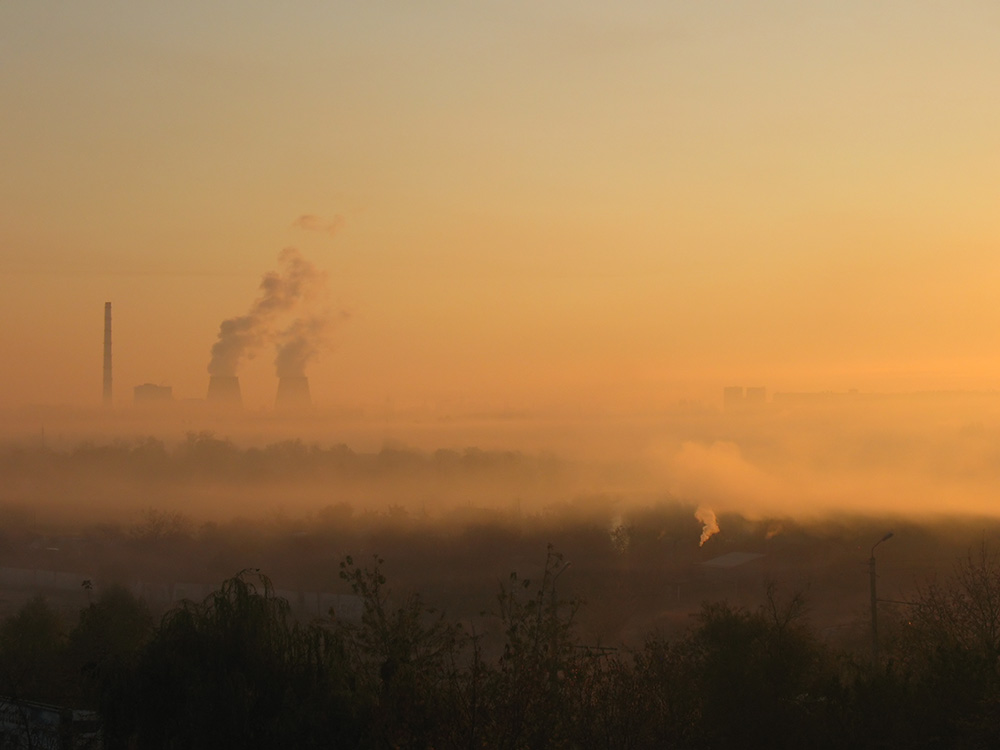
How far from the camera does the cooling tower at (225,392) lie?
3317 inches

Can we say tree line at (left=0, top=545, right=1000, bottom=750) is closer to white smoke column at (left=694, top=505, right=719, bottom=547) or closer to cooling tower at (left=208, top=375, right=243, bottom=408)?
white smoke column at (left=694, top=505, right=719, bottom=547)

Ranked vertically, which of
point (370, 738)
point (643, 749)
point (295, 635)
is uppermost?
point (295, 635)

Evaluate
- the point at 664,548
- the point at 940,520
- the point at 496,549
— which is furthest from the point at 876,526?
the point at 496,549

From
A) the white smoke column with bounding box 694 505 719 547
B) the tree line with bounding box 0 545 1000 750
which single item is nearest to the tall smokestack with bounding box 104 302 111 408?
the white smoke column with bounding box 694 505 719 547

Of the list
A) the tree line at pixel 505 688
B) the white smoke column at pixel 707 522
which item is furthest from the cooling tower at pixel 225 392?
the tree line at pixel 505 688

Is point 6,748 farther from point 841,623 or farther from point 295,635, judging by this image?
point 841,623

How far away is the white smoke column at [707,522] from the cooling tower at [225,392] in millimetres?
40889

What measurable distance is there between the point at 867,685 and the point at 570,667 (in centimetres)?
445

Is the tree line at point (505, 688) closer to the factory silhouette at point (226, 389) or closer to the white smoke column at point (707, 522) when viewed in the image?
the white smoke column at point (707, 522)

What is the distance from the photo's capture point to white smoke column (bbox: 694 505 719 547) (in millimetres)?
54994

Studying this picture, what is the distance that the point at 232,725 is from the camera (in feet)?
31.7

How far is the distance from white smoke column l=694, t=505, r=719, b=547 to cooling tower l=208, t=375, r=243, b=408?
40.9 m

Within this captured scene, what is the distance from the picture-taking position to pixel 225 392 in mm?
86062

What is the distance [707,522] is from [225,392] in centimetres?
4437
